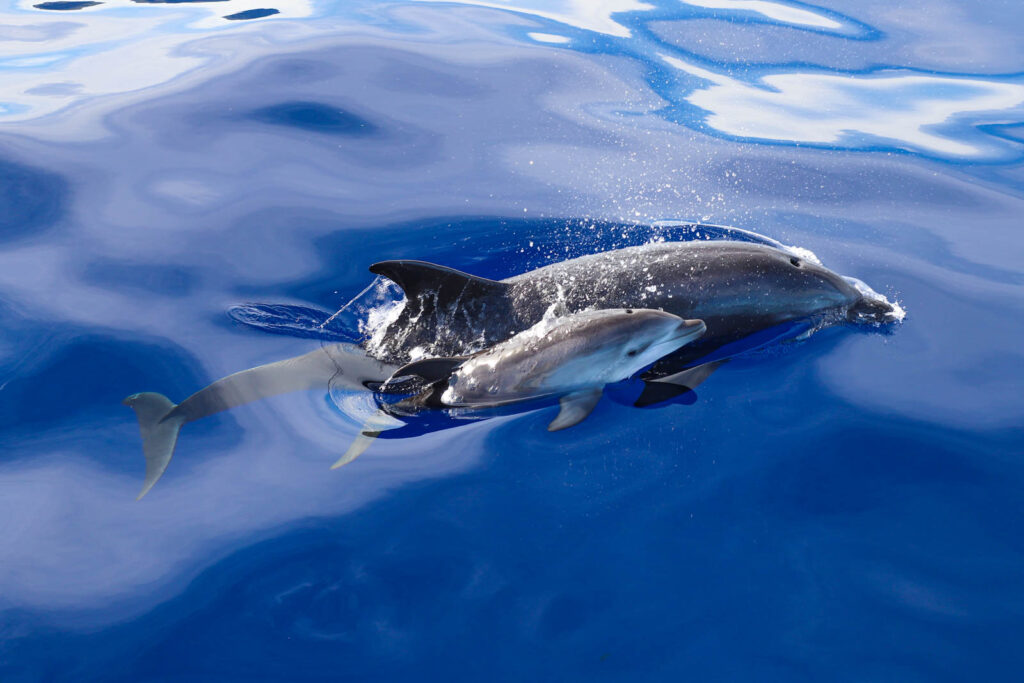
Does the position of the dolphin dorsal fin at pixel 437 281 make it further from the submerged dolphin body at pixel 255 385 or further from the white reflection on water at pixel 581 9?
the white reflection on water at pixel 581 9

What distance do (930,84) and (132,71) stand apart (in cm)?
1045

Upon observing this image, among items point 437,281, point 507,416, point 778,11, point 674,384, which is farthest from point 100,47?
point 674,384

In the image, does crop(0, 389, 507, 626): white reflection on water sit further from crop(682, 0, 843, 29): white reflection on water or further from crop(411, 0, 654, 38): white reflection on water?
crop(682, 0, 843, 29): white reflection on water

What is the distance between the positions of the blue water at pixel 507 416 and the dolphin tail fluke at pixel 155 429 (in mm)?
97

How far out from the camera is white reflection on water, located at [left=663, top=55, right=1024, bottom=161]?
928cm

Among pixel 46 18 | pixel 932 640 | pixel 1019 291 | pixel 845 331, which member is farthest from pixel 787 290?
pixel 46 18

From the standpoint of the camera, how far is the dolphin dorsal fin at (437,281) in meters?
5.57

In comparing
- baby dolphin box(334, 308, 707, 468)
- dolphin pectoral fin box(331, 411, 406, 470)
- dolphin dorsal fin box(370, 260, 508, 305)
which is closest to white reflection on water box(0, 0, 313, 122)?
dolphin dorsal fin box(370, 260, 508, 305)

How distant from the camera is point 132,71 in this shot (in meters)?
11.2

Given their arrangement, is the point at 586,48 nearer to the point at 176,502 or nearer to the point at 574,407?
the point at 574,407

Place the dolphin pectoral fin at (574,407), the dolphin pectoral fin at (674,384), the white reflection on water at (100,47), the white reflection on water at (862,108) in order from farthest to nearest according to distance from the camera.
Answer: the white reflection on water at (100,47) → the white reflection on water at (862,108) → the dolphin pectoral fin at (674,384) → the dolphin pectoral fin at (574,407)

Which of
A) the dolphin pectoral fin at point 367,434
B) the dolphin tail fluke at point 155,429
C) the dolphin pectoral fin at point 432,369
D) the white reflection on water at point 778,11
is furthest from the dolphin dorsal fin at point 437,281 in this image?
the white reflection on water at point 778,11

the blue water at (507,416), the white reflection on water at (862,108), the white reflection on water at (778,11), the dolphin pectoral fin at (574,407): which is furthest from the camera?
the white reflection on water at (778,11)

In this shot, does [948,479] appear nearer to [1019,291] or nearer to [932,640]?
[932,640]
